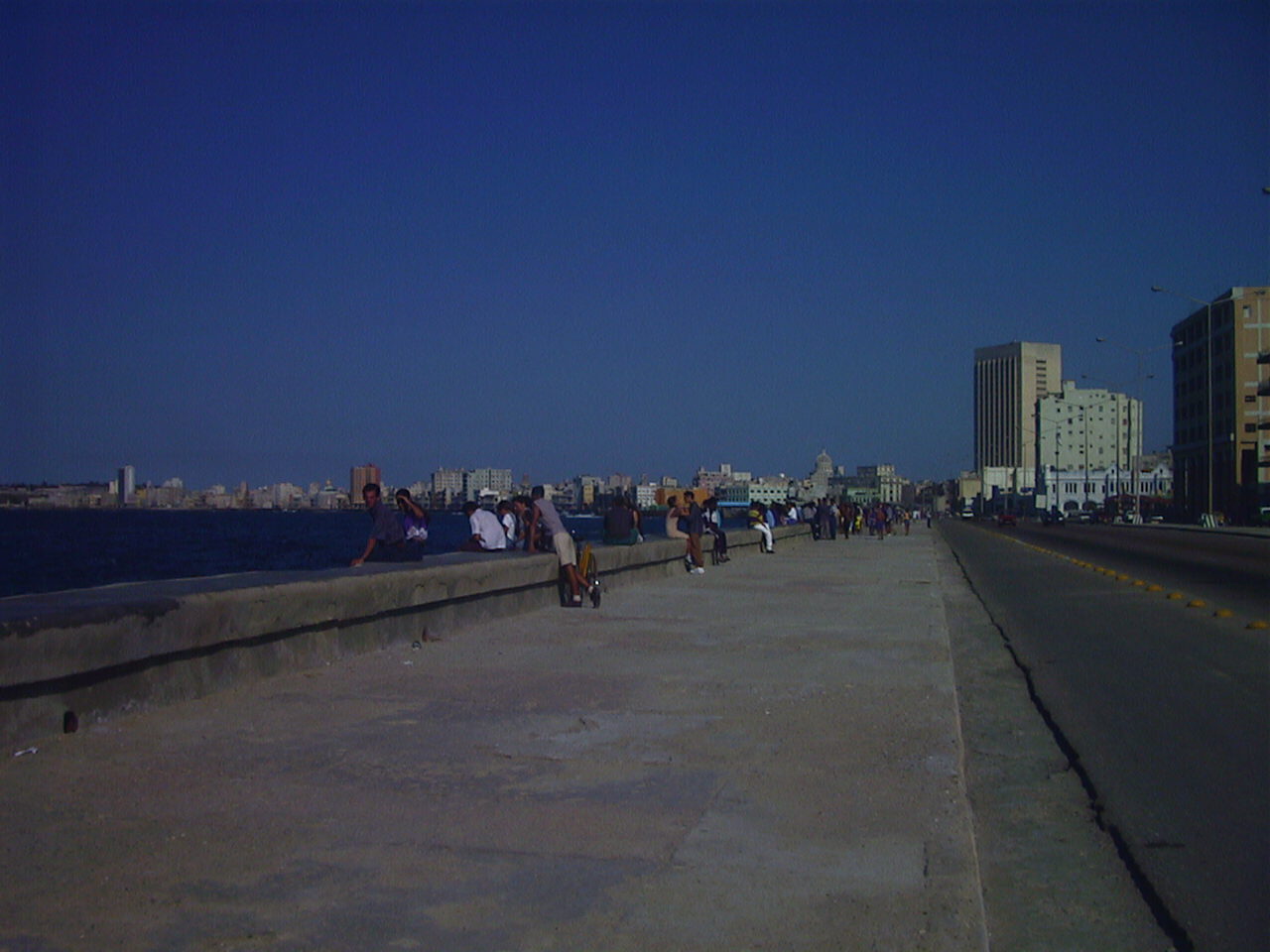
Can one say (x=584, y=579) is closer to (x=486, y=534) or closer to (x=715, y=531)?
(x=486, y=534)

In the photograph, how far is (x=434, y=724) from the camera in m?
7.40

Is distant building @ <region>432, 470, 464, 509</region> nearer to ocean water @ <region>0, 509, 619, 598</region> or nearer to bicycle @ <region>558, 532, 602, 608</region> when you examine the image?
ocean water @ <region>0, 509, 619, 598</region>

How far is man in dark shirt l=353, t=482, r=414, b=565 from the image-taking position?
43.9 feet

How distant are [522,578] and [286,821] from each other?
8.63m

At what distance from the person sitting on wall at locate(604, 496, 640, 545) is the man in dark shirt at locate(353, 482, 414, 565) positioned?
20.7ft

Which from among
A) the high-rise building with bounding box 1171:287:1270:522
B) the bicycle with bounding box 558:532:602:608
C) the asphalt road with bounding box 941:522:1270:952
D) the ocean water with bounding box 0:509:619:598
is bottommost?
the ocean water with bounding box 0:509:619:598

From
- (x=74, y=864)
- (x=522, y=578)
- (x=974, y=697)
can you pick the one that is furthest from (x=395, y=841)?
(x=522, y=578)

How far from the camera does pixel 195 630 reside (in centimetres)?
774

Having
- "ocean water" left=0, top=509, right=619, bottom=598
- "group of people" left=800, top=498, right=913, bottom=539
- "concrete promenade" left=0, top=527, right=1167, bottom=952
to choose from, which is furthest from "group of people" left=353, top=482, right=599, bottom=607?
"group of people" left=800, top=498, right=913, bottom=539

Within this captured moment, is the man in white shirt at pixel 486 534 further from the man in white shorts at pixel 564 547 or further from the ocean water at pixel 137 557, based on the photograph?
the ocean water at pixel 137 557

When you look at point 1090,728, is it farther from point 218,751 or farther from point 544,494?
point 544,494

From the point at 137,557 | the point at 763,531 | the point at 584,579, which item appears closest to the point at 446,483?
the point at 137,557

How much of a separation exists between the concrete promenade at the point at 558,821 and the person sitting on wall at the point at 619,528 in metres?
10.0

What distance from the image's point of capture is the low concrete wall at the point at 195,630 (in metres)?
6.38
